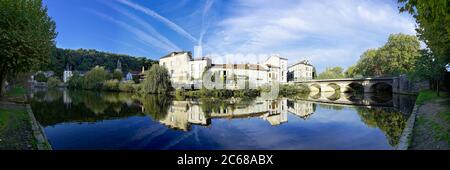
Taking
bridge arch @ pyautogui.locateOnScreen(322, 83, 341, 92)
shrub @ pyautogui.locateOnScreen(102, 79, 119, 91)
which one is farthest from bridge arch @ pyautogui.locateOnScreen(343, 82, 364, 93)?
shrub @ pyautogui.locateOnScreen(102, 79, 119, 91)

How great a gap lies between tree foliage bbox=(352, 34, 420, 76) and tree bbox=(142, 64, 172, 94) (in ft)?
101

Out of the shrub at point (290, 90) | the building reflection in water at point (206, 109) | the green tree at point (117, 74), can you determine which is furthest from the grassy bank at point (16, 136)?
the shrub at point (290, 90)

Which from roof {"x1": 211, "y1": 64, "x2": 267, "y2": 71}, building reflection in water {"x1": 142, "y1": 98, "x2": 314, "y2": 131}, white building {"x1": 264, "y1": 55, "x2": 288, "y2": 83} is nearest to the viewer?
building reflection in water {"x1": 142, "y1": 98, "x2": 314, "y2": 131}

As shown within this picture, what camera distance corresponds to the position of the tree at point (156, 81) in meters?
29.0

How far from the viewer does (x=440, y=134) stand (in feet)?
19.9

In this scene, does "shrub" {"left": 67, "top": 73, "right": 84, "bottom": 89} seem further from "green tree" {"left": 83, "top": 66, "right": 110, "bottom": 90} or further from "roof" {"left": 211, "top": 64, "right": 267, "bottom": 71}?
"roof" {"left": 211, "top": 64, "right": 267, "bottom": 71}

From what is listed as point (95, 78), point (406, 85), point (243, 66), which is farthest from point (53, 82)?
point (406, 85)

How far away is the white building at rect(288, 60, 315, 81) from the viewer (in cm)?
4903

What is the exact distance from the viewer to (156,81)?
29000 mm

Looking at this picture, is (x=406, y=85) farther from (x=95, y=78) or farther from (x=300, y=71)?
(x=95, y=78)

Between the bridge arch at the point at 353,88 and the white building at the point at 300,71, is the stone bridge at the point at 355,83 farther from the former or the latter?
the white building at the point at 300,71

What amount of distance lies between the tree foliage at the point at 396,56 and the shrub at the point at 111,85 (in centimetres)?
3697
